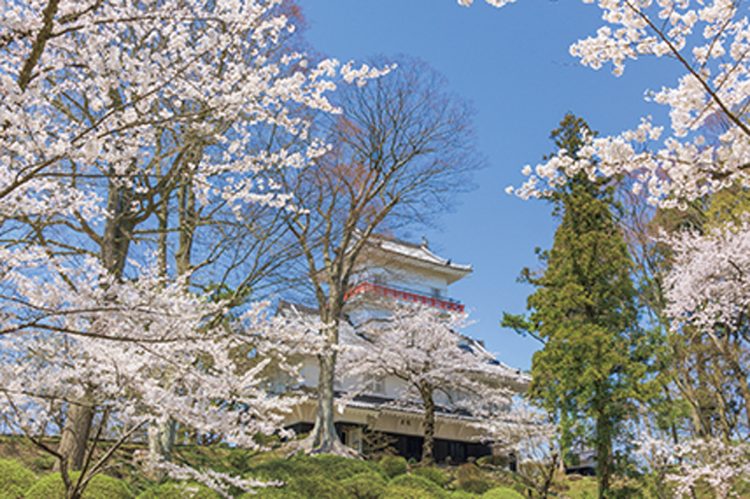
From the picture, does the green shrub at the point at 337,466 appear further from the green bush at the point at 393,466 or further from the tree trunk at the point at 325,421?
the green bush at the point at 393,466

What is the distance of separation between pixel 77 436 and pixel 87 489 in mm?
959

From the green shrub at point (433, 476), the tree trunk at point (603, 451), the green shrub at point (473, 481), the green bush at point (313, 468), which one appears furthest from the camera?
the green shrub at point (473, 481)

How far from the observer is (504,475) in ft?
57.0

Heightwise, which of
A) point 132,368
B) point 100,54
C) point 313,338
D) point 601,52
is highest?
point 601,52

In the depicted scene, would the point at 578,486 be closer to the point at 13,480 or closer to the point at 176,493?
the point at 176,493

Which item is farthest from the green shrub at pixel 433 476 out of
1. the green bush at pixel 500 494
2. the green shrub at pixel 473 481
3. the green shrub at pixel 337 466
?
the green shrub at pixel 337 466

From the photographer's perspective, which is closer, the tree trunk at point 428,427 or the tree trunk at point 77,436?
the tree trunk at point 77,436

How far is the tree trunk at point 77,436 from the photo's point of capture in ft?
22.6

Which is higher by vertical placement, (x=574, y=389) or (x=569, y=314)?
(x=569, y=314)

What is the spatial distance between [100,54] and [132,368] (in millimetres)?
2835

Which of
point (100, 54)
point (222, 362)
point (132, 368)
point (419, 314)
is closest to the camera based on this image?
point (100, 54)

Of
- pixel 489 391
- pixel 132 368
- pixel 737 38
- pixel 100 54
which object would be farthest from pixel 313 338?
pixel 489 391

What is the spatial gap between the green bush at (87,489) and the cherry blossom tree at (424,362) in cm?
1063

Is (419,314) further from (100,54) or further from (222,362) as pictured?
(100,54)
